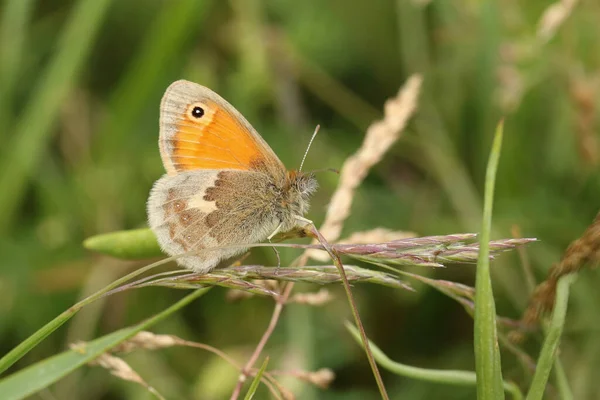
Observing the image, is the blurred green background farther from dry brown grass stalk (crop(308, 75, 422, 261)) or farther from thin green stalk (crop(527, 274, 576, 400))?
thin green stalk (crop(527, 274, 576, 400))

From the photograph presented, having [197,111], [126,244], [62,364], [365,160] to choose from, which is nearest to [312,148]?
[197,111]

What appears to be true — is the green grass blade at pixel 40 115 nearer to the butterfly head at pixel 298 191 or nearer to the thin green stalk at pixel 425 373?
the butterfly head at pixel 298 191

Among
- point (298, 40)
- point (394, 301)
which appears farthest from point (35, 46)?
point (394, 301)

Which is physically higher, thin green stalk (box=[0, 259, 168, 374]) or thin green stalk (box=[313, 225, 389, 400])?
thin green stalk (box=[313, 225, 389, 400])

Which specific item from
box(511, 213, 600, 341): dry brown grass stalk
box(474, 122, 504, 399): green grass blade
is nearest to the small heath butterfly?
box(511, 213, 600, 341): dry brown grass stalk

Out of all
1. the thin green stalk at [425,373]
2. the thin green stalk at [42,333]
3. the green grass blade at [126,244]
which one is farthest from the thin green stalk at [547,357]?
the green grass blade at [126,244]

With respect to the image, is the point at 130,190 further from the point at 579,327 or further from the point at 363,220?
the point at 579,327

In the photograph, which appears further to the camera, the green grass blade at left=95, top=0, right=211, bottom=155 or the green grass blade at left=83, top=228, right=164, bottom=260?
the green grass blade at left=95, top=0, right=211, bottom=155
